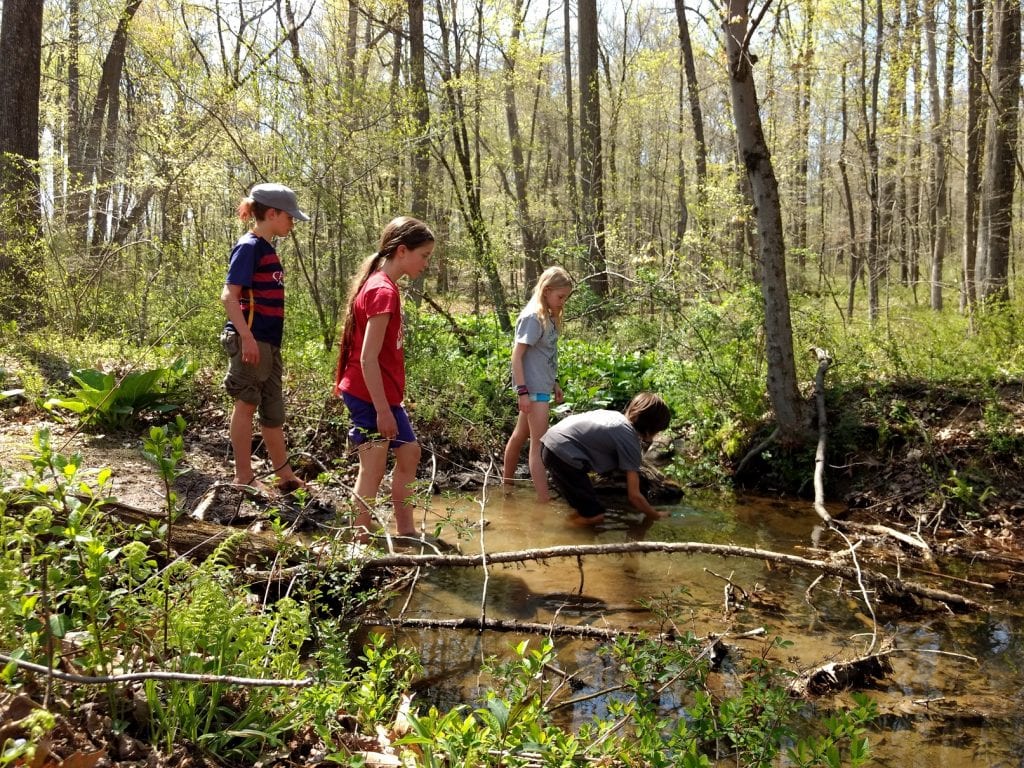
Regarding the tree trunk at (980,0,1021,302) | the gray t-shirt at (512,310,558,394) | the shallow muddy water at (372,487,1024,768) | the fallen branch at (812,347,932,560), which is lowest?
the shallow muddy water at (372,487,1024,768)

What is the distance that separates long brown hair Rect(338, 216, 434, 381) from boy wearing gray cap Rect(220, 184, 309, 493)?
836mm

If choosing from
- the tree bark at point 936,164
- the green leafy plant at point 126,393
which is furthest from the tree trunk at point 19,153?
the tree bark at point 936,164

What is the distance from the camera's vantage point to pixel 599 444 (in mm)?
5512

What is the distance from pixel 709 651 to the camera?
10.2 feet

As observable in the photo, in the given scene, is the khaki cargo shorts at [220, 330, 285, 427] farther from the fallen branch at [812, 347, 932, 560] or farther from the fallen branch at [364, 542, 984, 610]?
the fallen branch at [812, 347, 932, 560]

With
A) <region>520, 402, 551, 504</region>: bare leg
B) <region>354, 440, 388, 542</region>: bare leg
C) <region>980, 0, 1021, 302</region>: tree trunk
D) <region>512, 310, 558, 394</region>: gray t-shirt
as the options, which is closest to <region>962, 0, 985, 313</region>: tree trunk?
<region>980, 0, 1021, 302</region>: tree trunk

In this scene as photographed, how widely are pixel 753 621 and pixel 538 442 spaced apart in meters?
2.68

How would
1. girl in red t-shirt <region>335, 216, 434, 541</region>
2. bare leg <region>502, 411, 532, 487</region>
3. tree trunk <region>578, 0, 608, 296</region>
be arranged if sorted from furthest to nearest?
tree trunk <region>578, 0, 608, 296</region>, bare leg <region>502, 411, 532, 487</region>, girl in red t-shirt <region>335, 216, 434, 541</region>

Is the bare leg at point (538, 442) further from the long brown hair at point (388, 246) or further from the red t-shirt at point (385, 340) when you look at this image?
the long brown hair at point (388, 246)

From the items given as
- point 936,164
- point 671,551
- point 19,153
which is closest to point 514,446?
point 671,551

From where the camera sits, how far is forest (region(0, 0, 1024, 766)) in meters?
2.17

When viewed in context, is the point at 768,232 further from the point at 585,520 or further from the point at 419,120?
the point at 419,120

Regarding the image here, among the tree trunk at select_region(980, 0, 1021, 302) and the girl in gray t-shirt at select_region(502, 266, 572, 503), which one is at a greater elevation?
the tree trunk at select_region(980, 0, 1021, 302)

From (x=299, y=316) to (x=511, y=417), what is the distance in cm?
294
